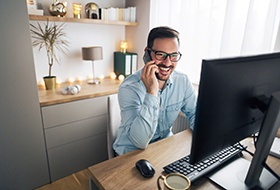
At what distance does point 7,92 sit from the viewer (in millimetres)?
1429

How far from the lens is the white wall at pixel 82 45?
2088 mm

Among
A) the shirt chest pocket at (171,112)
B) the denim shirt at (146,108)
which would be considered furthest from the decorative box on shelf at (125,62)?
the shirt chest pocket at (171,112)

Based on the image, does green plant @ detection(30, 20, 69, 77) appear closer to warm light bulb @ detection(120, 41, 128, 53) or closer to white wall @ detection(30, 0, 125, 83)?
white wall @ detection(30, 0, 125, 83)

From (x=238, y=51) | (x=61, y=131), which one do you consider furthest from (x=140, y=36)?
(x=61, y=131)

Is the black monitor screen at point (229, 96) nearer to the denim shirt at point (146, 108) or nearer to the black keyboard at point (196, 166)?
the black keyboard at point (196, 166)

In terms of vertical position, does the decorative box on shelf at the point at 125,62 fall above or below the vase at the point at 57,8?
below

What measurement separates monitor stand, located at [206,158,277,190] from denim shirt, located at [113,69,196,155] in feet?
1.16

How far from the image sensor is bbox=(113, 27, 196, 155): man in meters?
0.99

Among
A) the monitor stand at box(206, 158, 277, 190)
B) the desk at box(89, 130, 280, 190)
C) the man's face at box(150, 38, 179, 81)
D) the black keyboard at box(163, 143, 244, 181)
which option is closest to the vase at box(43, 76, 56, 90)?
the man's face at box(150, 38, 179, 81)

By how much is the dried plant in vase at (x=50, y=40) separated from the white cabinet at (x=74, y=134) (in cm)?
37

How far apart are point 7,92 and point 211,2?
184cm

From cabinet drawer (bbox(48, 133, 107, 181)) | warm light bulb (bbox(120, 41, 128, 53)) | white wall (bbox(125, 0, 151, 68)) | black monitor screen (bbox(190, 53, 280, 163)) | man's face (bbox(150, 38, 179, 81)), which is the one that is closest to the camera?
black monitor screen (bbox(190, 53, 280, 163))

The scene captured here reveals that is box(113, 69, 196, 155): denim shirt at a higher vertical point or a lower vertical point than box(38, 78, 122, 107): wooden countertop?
higher

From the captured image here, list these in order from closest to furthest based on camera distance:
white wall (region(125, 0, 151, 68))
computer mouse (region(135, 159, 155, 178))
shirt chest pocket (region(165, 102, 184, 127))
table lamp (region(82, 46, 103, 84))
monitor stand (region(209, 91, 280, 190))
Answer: monitor stand (region(209, 91, 280, 190)) < computer mouse (region(135, 159, 155, 178)) < shirt chest pocket (region(165, 102, 184, 127)) < table lamp (region(82, 46, 103, 84)) < white wall (region(125, 0, 151, 68))
